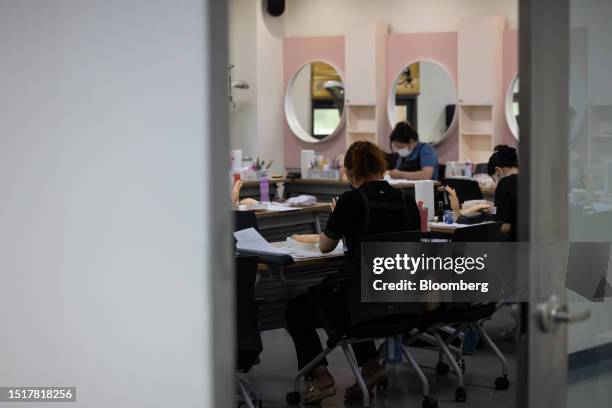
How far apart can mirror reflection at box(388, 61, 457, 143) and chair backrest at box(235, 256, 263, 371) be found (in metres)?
6.53

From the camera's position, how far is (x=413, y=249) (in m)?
4.56

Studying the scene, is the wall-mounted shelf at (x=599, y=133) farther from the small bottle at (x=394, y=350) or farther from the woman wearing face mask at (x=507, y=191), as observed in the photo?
the woman wearing face mask at (x=507, y=191)

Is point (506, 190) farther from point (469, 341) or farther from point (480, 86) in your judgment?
point (480, 86)

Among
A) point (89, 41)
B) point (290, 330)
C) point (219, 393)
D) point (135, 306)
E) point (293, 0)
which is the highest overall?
point (293, 0)

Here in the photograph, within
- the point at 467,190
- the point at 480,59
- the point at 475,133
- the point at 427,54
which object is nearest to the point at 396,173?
the point at 467,190

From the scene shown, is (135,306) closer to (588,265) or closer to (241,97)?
(588,265)

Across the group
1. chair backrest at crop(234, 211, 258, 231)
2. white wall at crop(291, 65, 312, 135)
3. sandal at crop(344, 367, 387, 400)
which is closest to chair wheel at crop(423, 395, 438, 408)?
sandal at crop(344, 367, 387, 400)

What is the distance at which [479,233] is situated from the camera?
5.05 m

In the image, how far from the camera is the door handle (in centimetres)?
270

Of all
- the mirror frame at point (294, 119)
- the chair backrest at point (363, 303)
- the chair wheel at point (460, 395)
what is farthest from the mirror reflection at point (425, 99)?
the chair backrest at point (363, 303)

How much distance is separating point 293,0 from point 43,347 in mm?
9293

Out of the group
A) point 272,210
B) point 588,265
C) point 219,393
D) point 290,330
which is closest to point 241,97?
point 272,210

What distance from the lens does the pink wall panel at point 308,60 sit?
36.1 feet

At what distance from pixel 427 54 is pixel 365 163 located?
5.76m
